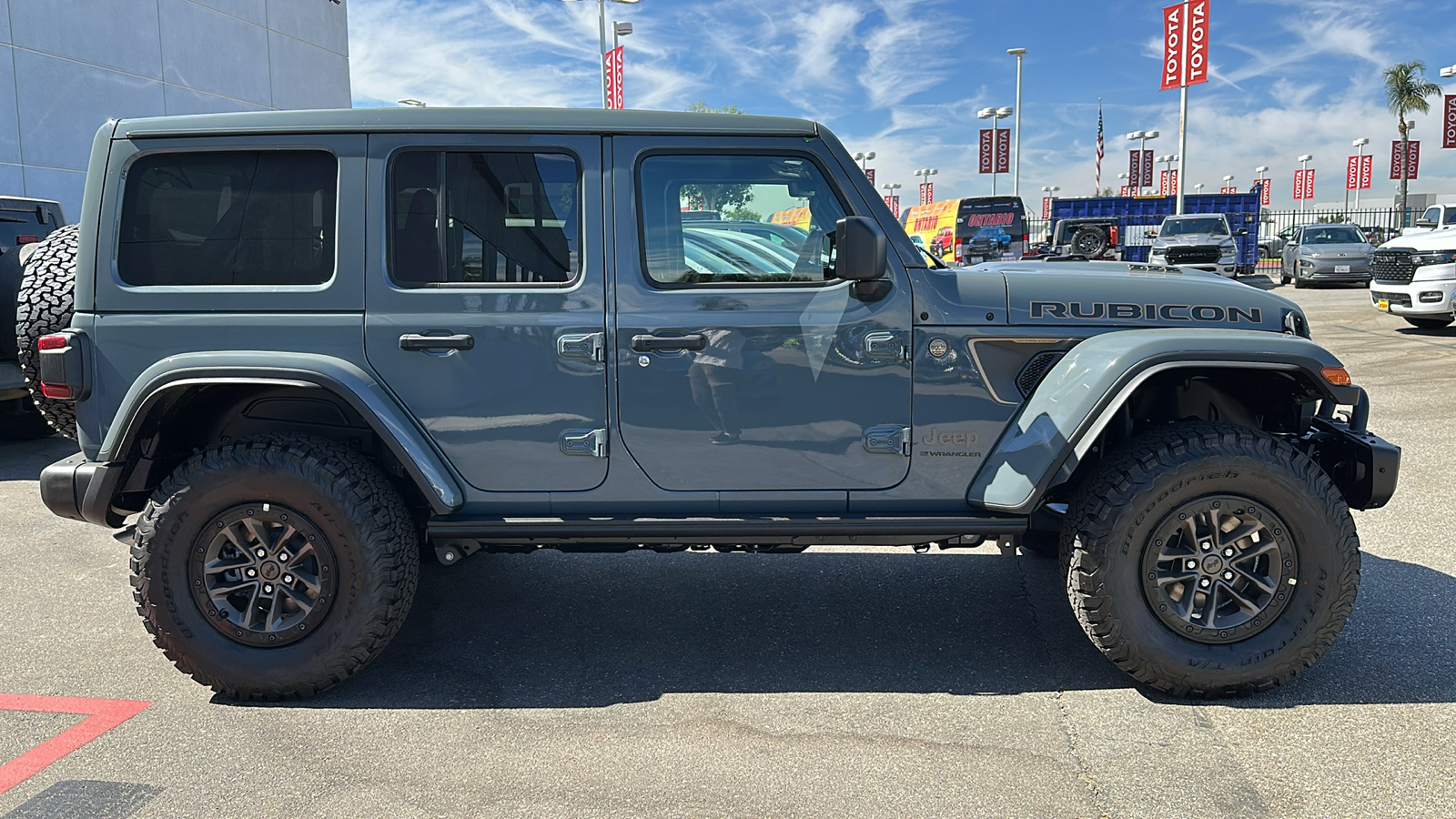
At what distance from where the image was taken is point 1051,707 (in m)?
3.35

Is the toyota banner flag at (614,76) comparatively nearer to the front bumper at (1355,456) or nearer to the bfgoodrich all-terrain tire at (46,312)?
the bfgoodrich all-terrain tire at (46,312)

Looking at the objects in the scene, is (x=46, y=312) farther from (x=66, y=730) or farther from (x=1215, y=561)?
(x=1215, y=561)

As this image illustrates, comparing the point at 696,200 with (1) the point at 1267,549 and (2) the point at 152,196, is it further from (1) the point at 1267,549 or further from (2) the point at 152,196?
(1) the point at 1267,549

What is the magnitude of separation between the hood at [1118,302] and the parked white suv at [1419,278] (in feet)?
38.7

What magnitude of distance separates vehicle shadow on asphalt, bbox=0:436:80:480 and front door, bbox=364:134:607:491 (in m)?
5.01

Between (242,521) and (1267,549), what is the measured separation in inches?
137

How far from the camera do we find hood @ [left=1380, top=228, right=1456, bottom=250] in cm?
1298

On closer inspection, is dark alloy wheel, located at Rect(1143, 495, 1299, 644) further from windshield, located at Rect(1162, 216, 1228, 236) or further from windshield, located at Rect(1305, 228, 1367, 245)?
windshield, located at Rect(1305, 228, 1367, 245)

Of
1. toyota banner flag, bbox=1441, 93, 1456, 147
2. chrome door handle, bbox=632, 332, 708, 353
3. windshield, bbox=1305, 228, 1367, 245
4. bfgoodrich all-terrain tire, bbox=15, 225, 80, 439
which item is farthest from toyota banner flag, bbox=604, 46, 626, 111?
toyota banner flag, bbox=1441, 93, 1456, 147

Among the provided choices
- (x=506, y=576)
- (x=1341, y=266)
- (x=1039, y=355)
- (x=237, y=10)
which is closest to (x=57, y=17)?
(x=237, y=10)

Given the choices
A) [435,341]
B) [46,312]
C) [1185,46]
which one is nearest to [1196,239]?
[1185,46]

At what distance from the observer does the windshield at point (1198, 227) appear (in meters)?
24.2

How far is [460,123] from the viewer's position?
3.45 meters

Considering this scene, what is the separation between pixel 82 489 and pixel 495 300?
1.60 metres
